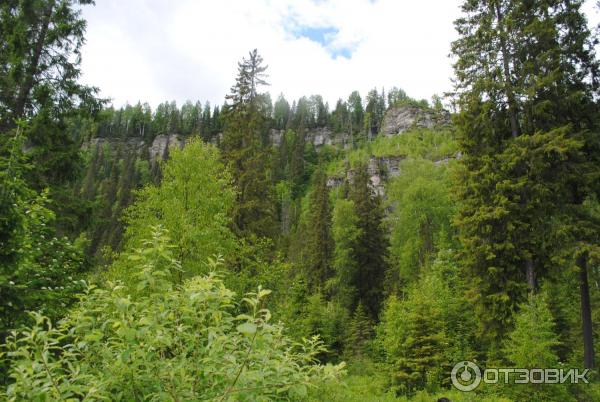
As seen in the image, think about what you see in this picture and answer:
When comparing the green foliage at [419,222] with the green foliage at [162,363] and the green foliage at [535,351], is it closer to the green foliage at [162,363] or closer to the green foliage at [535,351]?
the green foliage at [535,351]

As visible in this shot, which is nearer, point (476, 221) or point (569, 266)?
point (569, 266)

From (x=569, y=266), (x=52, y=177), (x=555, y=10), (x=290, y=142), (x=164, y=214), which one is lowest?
(x=569, y=266)

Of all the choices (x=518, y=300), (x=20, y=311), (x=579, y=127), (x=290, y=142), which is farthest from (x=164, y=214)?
(x=290, y=142)

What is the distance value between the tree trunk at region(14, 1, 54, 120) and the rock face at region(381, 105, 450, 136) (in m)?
96.2

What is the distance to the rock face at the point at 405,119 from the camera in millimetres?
104000

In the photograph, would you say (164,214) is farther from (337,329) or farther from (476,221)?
(337,329)

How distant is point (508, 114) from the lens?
16.0 m

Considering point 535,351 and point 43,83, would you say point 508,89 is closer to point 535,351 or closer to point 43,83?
point 535,351

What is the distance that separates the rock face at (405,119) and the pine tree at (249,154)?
86.6 m

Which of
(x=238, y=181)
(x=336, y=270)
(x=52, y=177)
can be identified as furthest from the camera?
(x=336, y=270)

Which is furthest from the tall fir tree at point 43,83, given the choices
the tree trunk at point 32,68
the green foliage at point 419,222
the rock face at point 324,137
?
the rock face at point 324,137

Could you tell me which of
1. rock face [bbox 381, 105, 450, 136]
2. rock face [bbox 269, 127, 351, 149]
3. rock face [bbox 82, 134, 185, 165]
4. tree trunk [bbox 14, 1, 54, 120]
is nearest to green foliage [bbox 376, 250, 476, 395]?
tree trunk [bbox 14, 1, 54, 120]

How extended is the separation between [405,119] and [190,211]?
334 ft

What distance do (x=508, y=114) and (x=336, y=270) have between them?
72.0ft
